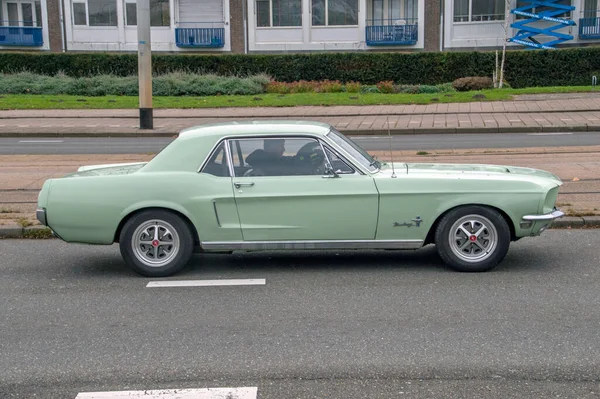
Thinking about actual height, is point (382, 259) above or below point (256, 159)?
below

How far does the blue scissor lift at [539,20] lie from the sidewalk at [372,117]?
35.9 feet

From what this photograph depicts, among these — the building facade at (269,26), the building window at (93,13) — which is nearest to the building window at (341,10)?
the building facade at (269,26)

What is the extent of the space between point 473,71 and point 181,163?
1270 inches

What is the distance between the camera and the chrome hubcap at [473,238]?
7.12 meters

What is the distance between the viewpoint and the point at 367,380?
4.73m

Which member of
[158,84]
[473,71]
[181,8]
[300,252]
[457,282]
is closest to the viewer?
[457,282]

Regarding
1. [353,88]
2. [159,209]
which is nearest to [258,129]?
[159,209]

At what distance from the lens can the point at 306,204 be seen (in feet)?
23.4

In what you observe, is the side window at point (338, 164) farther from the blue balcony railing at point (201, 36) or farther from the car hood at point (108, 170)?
the blue balcony railing at point (201, 36)

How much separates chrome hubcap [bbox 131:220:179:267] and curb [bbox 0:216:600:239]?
2263mm

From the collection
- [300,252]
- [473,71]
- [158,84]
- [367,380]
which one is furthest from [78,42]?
[367,380]

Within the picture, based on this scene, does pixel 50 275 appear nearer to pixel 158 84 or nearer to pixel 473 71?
pixel 158 84

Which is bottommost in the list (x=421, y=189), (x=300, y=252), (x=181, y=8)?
(x=300, y=252)

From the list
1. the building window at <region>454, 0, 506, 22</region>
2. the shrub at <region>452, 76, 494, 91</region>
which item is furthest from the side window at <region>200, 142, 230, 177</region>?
the building window at <region>454, 0, 506, 22</region>
